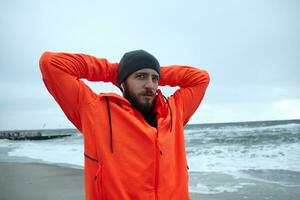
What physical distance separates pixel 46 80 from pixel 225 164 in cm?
903

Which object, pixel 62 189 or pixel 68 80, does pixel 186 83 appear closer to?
pixel 68 80

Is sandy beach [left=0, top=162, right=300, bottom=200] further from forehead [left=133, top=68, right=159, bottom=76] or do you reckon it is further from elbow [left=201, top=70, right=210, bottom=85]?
forehead [left=133, top=68, right=159, bottom=76]

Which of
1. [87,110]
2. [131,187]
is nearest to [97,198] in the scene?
[131,187]

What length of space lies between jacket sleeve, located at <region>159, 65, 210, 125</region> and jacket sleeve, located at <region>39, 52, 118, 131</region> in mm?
687

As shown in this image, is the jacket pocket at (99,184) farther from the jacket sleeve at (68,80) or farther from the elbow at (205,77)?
the elbow at (205,77)

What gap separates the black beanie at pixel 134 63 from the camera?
78.9 inches

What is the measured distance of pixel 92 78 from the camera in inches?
81.3

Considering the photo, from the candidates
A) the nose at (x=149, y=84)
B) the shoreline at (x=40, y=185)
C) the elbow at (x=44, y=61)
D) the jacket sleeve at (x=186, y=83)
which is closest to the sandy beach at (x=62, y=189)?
the shoreline at (x=40, y=185)

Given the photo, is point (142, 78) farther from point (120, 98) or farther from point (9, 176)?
point (9, 176)

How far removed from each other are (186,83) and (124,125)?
81 cm

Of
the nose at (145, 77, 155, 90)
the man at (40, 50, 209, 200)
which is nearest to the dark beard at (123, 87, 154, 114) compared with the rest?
the man at (40, 50, 209, 200)

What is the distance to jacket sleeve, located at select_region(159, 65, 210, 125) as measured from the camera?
231 cm

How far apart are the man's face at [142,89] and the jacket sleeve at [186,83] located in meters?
0.30

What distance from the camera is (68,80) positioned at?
6.08ft
